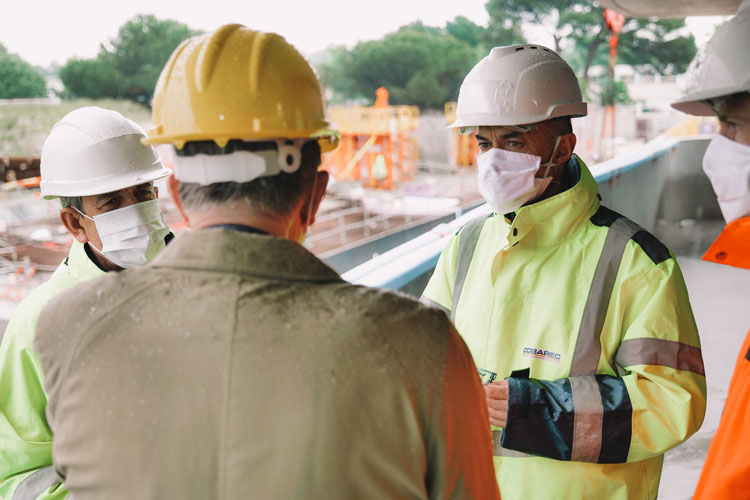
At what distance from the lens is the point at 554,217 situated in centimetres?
171

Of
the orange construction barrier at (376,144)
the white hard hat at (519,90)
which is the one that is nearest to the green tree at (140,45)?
the orange construction barrier at (376,144)

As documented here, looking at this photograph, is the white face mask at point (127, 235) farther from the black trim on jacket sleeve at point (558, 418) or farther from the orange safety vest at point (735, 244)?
the orange safety vest at point (735, 244)

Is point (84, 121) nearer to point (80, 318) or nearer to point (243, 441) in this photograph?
point (80, 318)

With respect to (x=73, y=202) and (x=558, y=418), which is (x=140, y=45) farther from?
(x=558, y=418)

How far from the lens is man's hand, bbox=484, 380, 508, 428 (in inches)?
59.5

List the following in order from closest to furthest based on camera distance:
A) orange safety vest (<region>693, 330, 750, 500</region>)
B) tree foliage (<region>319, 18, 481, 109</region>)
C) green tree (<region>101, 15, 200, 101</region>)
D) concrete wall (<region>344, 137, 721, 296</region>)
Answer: orange safety vest (<region>693, 330, 750, 500</region>) → concrete wall (<region>344, 137, 721, 296</region>) → green tree (<region>101, 15, 200, 101</region>) → tree foliage (<region>319, 18, 481, 109</region>)

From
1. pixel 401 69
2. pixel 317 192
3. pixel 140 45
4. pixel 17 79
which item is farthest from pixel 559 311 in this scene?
pixel 401 69

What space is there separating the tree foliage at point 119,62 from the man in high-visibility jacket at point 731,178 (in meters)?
26.7

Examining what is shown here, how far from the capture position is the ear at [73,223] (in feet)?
6.48

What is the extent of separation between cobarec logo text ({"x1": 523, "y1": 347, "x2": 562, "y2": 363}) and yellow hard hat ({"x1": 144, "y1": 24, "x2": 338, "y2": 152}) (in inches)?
39.4

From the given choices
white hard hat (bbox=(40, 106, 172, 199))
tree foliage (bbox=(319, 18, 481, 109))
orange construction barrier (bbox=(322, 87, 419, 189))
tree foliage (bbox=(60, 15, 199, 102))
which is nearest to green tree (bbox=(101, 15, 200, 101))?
tree foliage (bbox=(60, 15, 199, 102))

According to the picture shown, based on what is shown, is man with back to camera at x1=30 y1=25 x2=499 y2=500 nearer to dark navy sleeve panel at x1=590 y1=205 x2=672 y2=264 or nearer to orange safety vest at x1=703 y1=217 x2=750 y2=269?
dark navy sleeve panel at x1=590 y1=205 x2=672 y2=264

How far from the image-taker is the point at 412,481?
2.64 feet

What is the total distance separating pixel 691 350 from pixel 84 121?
1.99 metres
